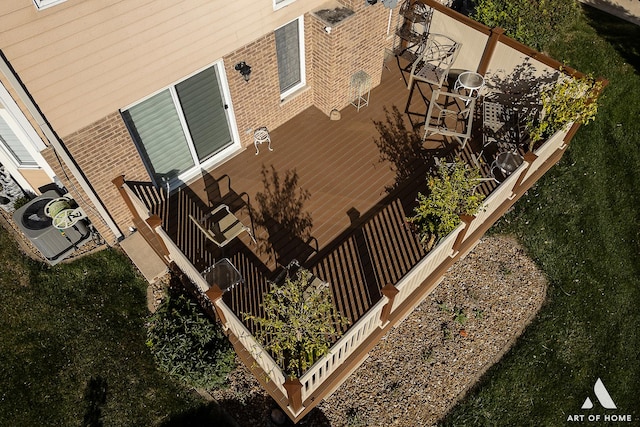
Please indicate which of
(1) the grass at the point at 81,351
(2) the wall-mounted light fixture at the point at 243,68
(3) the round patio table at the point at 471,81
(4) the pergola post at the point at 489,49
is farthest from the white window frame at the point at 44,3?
(4) the pergola post at the point at 489,49

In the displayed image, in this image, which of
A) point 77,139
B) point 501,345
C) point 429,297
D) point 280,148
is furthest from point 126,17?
point 501,345

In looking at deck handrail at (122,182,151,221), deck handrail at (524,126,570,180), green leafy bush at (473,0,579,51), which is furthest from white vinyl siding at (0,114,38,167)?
green leafy bush at (473,0,579,51)

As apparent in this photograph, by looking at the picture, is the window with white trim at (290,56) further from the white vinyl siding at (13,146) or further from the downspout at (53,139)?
the white vinyl siding at (13,146)

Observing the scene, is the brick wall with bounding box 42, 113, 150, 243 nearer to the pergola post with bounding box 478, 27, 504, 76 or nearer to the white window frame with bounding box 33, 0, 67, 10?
the white window frame with bounding box 33, 0, 67, 10

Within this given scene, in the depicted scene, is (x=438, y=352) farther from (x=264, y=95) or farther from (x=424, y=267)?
(x=264, y=95)

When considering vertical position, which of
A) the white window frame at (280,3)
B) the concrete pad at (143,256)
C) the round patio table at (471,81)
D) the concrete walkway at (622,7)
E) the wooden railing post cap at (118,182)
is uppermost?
the white window frame at (280,3)

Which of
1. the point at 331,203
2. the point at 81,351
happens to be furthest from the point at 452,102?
the point at 81,351
